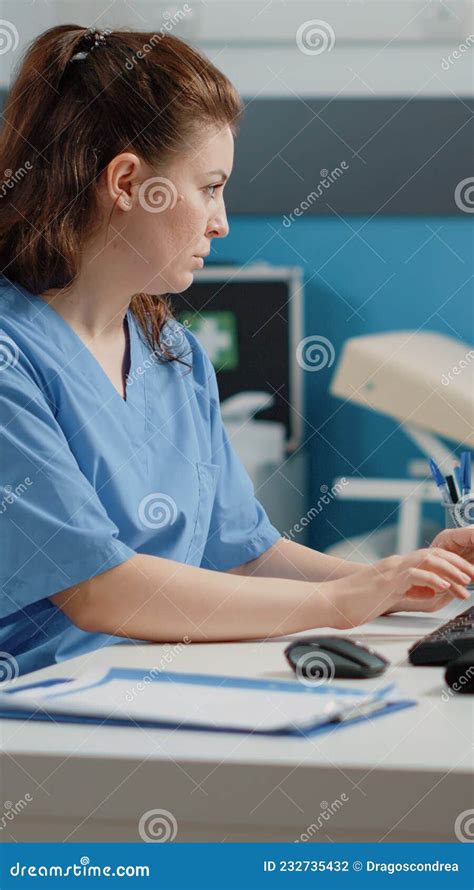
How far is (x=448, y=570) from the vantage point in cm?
110

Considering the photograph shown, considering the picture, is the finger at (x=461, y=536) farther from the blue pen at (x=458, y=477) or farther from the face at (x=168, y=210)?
the face at (x=168, y=210)

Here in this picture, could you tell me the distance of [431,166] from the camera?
3.72 m

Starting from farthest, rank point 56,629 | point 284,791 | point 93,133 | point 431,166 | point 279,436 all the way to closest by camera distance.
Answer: point 431,166 → point 279,436 → point 93,133 → point 56,629 → point 284,791

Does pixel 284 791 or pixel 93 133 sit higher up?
pixel 93 133

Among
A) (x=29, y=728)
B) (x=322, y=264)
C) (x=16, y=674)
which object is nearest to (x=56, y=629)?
(x=16, y=674)

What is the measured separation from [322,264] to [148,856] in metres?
3.12

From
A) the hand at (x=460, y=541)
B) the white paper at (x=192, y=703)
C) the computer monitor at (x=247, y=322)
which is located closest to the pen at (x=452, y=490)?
the hand at (x=460, y=541)

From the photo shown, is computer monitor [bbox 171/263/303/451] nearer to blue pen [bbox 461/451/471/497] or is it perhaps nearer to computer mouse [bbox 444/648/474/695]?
blue pen [bbox 461/451/471/497]

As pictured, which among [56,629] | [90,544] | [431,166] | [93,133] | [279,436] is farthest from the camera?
[431,166]

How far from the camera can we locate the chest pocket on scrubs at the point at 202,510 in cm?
138

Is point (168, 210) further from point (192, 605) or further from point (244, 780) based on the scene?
point (244, 780)

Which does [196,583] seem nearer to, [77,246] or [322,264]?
A: [77,246]

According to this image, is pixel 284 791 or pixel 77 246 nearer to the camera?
pixel 284 791

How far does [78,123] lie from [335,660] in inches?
28.0
